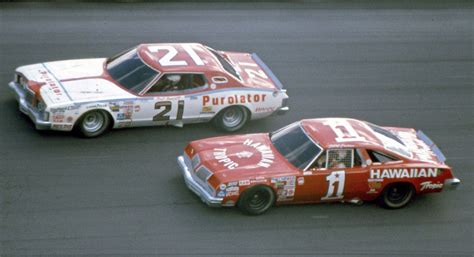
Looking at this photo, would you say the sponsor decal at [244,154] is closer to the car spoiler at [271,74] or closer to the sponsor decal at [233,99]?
the sponsor decal at [233,99]

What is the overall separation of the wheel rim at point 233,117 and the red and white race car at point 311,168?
5.35 feet

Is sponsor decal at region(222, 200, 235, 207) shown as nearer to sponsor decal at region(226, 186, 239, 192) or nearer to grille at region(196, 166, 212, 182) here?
sponsor decal at region(226, 186, 239, 192)

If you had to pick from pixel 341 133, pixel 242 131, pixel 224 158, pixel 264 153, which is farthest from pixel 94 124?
pixel 341 133

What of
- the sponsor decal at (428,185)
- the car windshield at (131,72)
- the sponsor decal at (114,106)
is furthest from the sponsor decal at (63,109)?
the sponsor decal at (428,185)

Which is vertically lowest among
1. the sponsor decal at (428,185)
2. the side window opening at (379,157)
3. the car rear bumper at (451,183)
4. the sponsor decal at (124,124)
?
the sponsor decal at (124,124)

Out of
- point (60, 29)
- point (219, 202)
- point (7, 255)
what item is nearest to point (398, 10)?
point (60, 29)

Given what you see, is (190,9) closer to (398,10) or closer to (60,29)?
(60,29)

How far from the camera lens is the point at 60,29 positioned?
55.9 feet

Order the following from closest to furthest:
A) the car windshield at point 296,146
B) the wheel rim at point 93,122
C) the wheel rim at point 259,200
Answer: the wheel rim at point 259,200
the car windshield at point 296,146
the wheel rim at point 93,122

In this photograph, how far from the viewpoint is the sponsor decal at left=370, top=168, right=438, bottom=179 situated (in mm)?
11016

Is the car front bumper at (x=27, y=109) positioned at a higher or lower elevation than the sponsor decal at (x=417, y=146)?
lower

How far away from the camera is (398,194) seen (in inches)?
448

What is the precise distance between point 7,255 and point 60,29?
332 inches

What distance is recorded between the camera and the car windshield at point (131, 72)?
12727 millimetres
